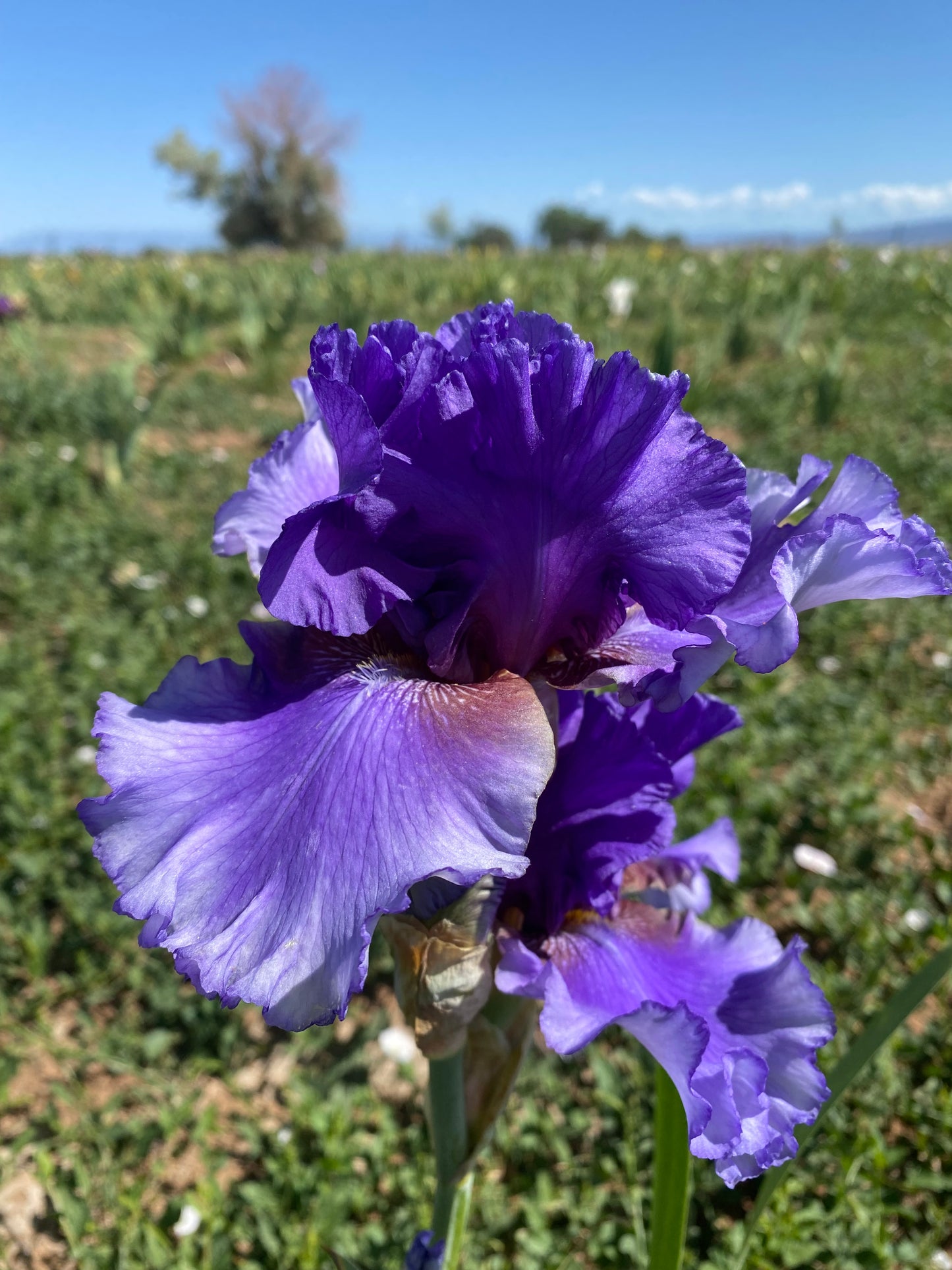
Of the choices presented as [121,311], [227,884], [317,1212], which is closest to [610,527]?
[227,884]

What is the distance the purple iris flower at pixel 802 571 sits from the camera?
1.81 feet

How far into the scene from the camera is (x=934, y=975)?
68 centimetres

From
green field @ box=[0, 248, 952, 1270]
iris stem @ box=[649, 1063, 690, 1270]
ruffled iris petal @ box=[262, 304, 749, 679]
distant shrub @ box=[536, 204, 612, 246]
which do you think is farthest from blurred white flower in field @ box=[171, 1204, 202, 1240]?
distant shrub @ box=[536, 204, 612, 246]

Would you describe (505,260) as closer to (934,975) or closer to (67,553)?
(67,553)

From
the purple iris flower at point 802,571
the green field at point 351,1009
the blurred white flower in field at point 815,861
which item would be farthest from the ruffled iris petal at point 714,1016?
the blurred white flower in field at point 815,861

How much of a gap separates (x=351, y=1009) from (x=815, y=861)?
1.11 meters

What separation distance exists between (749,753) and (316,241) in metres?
32.3

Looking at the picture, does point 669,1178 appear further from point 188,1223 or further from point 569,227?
point 569,227

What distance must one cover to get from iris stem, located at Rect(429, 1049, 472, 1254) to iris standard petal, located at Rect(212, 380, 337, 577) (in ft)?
1.61

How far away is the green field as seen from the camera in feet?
4.35

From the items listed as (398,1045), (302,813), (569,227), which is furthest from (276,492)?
(569,227)

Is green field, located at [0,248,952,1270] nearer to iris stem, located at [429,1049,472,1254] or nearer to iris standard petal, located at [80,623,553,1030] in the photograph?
iris stem, located at [429,1049,472,1254]

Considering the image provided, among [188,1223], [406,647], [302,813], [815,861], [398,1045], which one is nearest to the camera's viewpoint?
[302,813]

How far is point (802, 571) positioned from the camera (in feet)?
1.84
